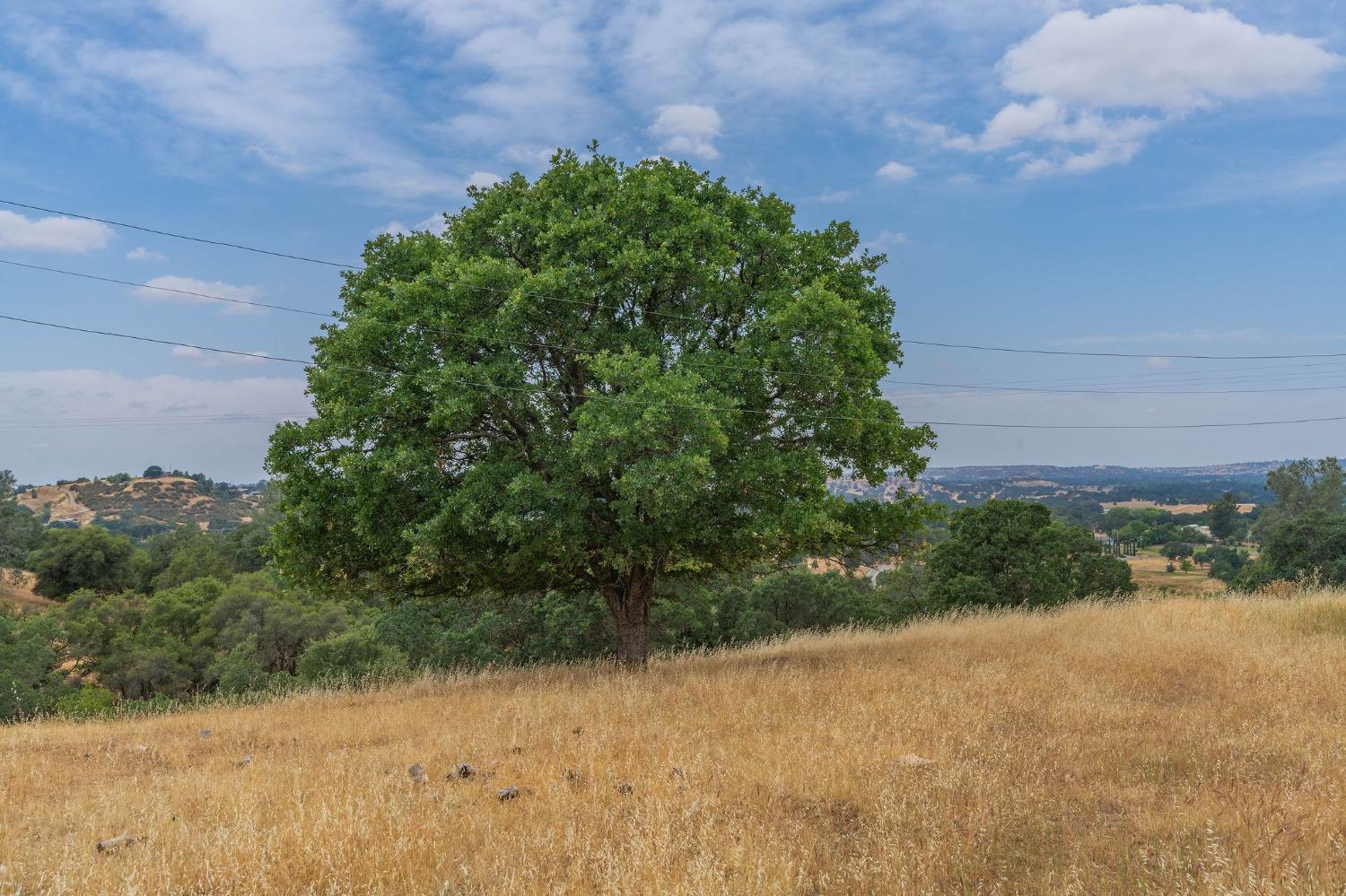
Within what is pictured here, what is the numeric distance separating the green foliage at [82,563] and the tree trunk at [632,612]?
7352 centimetres

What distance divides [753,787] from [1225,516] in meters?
188

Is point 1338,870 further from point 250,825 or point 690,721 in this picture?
point 250,825

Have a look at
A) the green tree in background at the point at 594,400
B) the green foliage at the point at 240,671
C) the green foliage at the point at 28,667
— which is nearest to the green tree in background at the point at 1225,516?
the green foliage at the point at 240,671

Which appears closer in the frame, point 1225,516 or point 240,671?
point 240,671

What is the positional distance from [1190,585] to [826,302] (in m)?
107

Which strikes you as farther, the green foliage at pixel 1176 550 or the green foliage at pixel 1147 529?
the green foliage at pixel 1147 529

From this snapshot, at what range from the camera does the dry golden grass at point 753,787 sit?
18.4 ft

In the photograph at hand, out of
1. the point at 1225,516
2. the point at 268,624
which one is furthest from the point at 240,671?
the point at 1225,516

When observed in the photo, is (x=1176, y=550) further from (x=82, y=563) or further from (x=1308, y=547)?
(x=82, y=563)

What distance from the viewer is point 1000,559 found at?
134 feet

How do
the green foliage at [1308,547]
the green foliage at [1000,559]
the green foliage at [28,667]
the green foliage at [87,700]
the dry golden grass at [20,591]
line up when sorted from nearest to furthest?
the green foliage at [87,700], the green foliage at [28,667], the green foliage at [1000,559], the green foliage at [1308,547], the dry golden grass at [20,591]

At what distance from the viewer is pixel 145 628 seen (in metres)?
47.5

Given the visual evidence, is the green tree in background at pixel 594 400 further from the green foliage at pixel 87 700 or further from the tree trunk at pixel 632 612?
the green foliage at pixel 87 700

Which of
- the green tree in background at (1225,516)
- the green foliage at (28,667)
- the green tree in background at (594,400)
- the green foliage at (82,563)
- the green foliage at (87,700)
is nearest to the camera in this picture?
the green tree in background at (594,400)
